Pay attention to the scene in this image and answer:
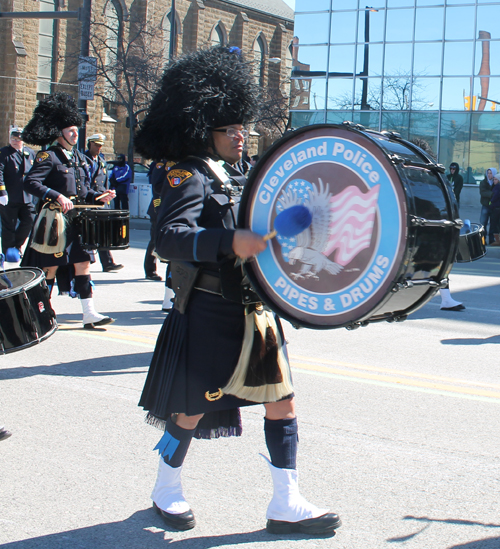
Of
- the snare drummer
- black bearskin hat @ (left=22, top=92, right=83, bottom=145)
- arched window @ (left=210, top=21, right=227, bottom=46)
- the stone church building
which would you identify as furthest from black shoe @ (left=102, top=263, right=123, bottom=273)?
arched window @ (left=210, top=21, right=227, bottom=46)

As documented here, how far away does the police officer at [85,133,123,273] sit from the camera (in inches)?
279

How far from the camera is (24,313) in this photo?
11.5 feet

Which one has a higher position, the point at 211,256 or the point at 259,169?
the point at 259,169

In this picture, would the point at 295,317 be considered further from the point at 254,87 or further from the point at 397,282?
the point at 254,87

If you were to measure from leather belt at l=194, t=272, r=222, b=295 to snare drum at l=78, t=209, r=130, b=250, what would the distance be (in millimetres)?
3711

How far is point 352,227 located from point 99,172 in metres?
5.10

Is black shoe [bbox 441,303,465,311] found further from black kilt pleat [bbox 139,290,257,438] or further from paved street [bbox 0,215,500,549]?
black kilt pleat [bbox 139,290,257,438]

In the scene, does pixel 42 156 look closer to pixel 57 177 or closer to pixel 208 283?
pixel 57 177

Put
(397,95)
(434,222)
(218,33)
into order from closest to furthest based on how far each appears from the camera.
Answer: (434,222) < (397,95) < (218,33)

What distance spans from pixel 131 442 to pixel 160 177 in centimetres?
386

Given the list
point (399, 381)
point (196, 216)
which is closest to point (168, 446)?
point (196, 216)

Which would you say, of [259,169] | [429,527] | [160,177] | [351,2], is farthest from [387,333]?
[351,2]

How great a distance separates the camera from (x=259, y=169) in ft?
9.18

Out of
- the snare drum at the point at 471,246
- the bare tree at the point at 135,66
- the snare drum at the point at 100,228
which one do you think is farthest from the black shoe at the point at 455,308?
the bare tree at the point at 135,66
